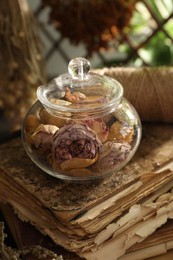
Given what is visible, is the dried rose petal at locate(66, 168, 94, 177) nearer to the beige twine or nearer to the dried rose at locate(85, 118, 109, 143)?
the dried rose at locate(85, 118, 109, 143)

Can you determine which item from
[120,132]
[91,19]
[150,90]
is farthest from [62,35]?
[120,132]

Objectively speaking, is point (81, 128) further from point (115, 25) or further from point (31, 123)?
point (115, 25)

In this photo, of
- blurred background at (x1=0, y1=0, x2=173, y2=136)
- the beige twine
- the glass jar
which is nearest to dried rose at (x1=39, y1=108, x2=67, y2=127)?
the glass jar

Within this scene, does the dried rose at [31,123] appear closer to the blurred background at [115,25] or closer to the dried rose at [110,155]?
the dried rose at [110,155]

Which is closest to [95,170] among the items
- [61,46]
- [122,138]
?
[122,138]

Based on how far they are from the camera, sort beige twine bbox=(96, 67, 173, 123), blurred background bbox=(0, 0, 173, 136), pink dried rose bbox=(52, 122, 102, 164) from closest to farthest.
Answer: pink dried rose bbox=(52, 122, 102, 164)
beige twine bbox=(96, 67, 173, 123)
blurred background bbox=(0, 0, 173, 136)

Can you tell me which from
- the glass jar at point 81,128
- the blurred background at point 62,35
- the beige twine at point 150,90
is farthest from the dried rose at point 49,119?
the blurred background at point 62,35
